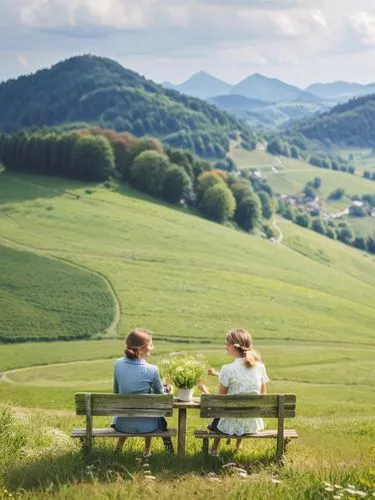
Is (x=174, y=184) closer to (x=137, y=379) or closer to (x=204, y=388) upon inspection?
(x=204, y=388)

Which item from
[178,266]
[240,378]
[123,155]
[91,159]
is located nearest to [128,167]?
[123,155]

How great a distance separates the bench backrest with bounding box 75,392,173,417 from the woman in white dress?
1.11 m

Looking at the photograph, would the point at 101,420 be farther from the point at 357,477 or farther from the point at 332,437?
the point at 357,477

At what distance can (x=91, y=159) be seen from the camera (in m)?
150

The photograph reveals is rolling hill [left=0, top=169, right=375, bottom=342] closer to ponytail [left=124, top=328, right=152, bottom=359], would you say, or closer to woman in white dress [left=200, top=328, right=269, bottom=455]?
woman in white dress [left=200, top=328, right=269, bottom=455]

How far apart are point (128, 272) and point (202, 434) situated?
308 ft

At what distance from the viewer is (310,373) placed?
217 ft

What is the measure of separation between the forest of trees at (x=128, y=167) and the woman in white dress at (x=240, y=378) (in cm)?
13874

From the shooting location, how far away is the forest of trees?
497 feet

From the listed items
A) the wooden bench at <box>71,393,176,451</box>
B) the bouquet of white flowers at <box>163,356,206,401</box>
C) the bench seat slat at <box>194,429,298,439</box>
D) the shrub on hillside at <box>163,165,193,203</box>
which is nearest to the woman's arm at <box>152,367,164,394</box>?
the bouquet of white flowers at <box>163,356,206,401</box>

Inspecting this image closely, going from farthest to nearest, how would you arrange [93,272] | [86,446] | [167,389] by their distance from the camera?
[93,272], [167,389], [86,446]

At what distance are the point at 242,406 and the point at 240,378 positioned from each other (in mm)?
858

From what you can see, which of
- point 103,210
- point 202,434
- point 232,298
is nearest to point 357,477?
point 202,434

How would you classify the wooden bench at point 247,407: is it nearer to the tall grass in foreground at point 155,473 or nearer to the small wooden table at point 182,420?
the small wooden table at point 182,420
